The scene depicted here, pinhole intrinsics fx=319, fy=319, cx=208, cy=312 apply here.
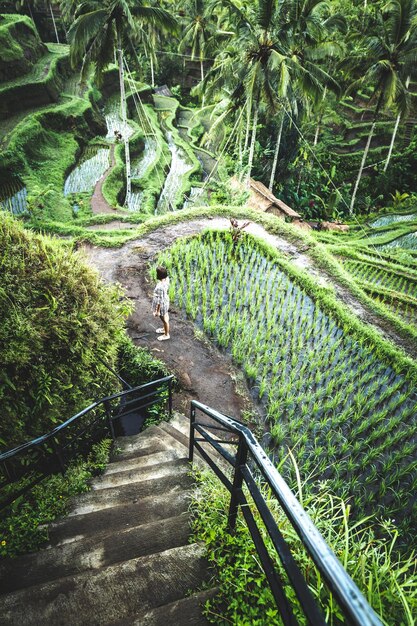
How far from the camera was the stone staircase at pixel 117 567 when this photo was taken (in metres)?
1.81

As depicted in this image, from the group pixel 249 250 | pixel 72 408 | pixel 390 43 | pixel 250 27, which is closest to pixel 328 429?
pixel 72 408

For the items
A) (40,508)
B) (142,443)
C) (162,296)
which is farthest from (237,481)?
(162,296)

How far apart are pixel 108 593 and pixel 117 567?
148 mm

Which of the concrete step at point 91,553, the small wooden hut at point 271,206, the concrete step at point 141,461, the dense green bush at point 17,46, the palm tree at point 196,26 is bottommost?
the concrete step at point 141,461

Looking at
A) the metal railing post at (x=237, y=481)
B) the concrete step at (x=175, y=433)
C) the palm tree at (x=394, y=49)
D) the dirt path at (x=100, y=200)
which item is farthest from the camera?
the dirt path at (x=100, y=200)

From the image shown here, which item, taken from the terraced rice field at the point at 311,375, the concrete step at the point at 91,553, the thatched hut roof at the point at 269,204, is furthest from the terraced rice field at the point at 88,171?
the concrete step at the point at 91,553

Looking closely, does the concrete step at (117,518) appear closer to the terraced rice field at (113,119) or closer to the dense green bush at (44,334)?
the dense green bush at (44,334)

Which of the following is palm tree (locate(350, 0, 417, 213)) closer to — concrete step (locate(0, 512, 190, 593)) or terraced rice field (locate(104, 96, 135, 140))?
terraced rice field (locate(104, 96, 135, 140))

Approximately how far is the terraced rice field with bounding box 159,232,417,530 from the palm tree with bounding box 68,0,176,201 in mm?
8351

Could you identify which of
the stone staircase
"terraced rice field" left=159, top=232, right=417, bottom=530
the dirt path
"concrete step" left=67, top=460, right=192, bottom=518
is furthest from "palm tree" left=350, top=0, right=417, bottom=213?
the stone staircase

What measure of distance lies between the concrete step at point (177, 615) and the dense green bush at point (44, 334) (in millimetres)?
1739

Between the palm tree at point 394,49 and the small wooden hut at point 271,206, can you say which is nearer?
the palm tree at point 394,49

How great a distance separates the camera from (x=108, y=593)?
1923 millimetres

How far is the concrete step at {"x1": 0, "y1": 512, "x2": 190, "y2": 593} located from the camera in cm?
212
